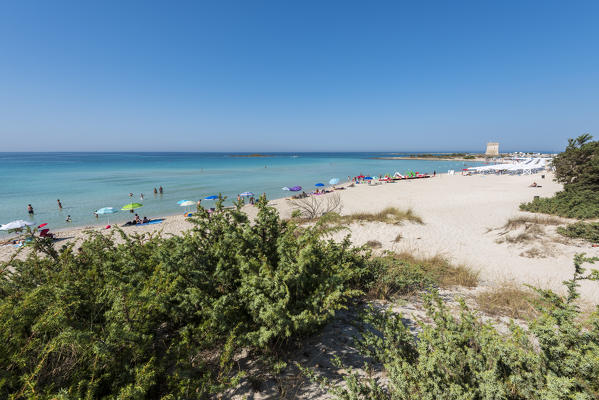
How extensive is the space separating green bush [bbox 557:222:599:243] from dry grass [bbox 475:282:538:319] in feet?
19.4

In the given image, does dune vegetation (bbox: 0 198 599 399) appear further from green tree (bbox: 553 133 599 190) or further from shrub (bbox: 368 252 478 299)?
green tree (bbox: 553 133 599 190)

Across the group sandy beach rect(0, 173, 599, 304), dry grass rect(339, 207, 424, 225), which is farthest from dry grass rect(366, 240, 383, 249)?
dry grass rect(339, 207, 424, 225)

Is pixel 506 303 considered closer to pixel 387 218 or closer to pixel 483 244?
pixel 483 244

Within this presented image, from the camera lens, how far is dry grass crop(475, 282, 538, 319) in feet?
15.5

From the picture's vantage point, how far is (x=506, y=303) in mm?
5152

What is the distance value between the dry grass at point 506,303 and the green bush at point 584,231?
19.4ft

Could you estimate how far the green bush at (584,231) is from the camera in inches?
337

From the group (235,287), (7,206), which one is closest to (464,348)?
(235,287)

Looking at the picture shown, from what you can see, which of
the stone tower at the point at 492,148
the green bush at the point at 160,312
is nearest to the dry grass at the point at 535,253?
the green bush at the point at 160,312

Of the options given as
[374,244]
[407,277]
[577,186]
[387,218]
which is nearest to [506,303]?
[407,277]

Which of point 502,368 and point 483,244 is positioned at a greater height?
point 502,368

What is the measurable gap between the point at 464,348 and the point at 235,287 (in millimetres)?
2902

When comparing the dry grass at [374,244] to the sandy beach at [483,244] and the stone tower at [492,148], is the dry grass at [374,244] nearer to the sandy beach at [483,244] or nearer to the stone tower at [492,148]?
the sandy beach at [483,244]

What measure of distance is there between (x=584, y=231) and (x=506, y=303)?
24.5ft
